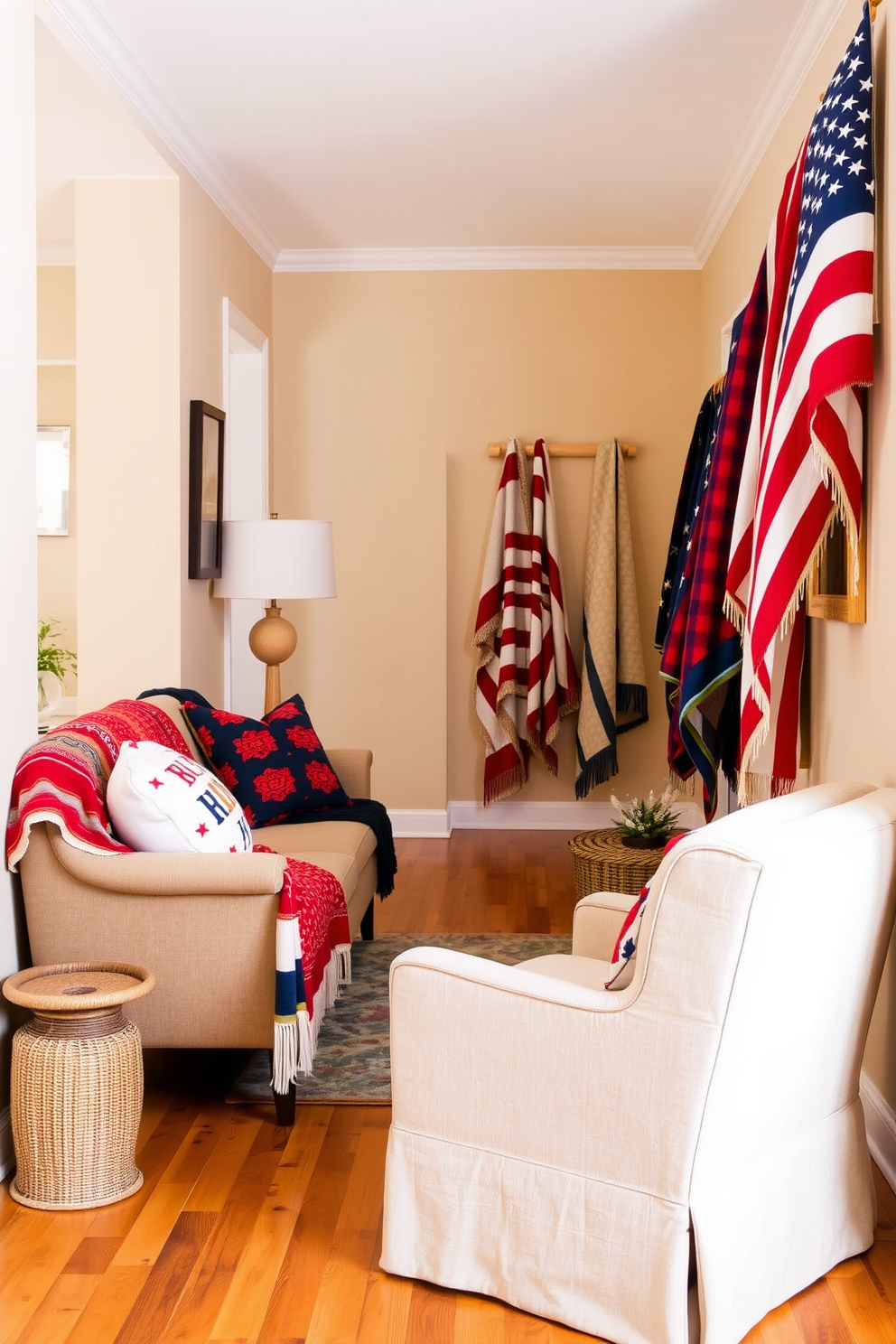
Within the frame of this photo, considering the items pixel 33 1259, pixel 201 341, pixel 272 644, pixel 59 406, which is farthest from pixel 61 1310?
pixel 59 406

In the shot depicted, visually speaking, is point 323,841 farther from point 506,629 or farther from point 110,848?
point 506,629

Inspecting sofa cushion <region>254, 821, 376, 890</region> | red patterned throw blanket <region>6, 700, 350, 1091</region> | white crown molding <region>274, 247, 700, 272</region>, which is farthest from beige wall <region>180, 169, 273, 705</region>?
red patterned throw blanket <region>6, 700, 350, 1091</region>

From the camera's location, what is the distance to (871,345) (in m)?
2.41

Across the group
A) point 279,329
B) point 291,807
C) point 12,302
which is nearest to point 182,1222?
point 291,807

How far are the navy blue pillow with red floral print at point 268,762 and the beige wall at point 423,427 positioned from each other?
1784 mm

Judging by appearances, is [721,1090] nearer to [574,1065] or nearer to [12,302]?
[574,1065]

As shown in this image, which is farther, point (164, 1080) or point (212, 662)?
point (212, 662)

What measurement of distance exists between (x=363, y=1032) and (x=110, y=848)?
3.20 ft

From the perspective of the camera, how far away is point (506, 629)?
5.55 meters

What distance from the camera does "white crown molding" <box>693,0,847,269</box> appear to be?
3.13m

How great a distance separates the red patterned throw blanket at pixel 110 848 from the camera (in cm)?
253

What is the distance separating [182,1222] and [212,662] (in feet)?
8.43

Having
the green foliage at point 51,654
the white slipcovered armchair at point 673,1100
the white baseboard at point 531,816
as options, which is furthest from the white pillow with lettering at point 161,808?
the white baseboard at point 531,816

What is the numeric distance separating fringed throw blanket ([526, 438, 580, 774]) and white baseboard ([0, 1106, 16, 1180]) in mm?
3384
